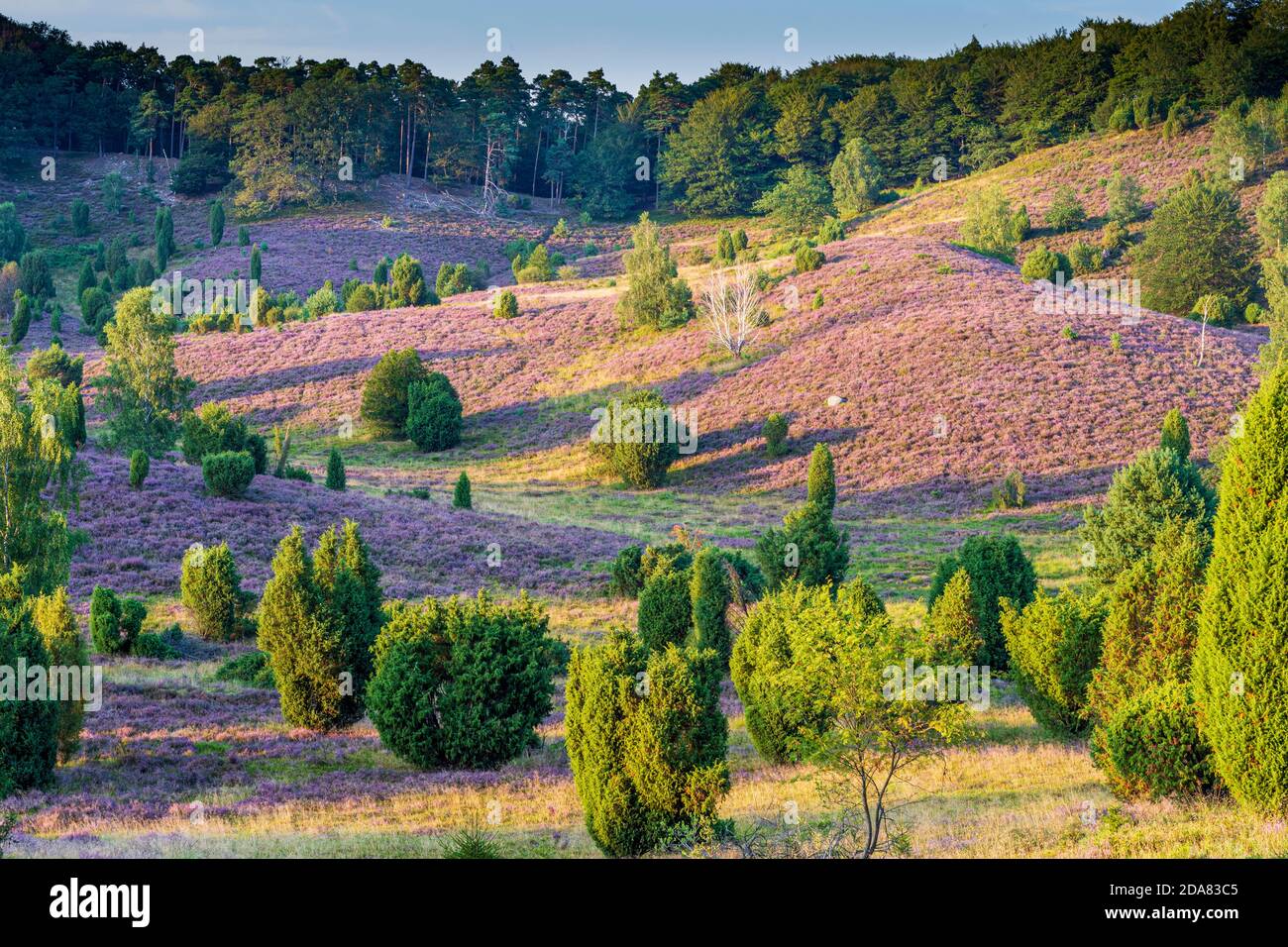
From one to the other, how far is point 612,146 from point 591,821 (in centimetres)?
10521

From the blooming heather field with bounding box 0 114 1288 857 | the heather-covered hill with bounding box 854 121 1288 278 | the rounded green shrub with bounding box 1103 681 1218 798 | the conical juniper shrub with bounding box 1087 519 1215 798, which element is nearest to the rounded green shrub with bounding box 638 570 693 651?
the blooming heather field with bounding box 0 114 1288 857

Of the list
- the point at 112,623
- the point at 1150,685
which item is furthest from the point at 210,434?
the point at 1150,685

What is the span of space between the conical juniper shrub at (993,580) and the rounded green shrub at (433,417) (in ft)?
103

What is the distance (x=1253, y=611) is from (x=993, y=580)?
12.8 m

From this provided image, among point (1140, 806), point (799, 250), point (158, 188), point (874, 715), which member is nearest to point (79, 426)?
point (874, 715)

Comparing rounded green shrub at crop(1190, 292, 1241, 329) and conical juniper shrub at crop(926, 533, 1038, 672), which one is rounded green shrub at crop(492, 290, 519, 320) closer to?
rounded green shrub at crop(1190, 292, 1241, 329)

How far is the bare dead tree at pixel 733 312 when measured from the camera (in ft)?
190

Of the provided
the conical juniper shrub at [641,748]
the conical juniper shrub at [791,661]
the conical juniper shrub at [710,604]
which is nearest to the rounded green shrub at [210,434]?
the conical juniper shrub at [710,604]

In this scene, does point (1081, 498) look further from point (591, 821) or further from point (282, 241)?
point (282, 241)

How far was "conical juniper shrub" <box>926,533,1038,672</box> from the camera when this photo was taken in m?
23.9

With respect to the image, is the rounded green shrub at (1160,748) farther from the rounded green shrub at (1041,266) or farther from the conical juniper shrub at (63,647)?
the rounded green shrub at (1041,266)

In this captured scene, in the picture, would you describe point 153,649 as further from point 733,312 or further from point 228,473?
point 733,312

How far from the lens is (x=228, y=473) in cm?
3266

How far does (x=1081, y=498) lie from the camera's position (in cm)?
3994
